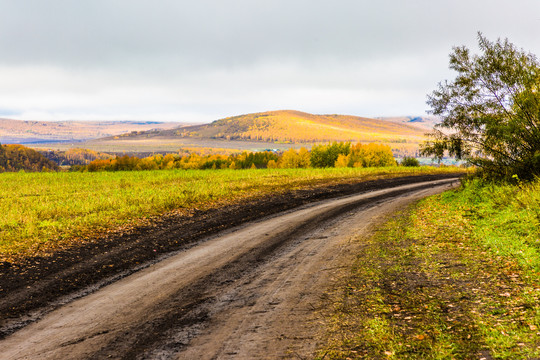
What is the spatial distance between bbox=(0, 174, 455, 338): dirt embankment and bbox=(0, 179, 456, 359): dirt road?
1.22ft

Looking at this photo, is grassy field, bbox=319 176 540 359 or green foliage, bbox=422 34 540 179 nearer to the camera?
grassy field, bbox=319 176 540 359

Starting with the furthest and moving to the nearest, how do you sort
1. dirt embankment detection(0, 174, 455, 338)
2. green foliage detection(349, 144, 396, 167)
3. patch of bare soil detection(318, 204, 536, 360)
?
green foliage detection(349, 144, 396, 167), dirt embankment detection(0, 174, 455, 338), patch of bare soil detection(318, 204, 536, 360)

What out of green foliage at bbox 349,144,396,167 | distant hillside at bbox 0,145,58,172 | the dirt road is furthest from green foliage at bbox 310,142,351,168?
distant hillside at bbox 0,145,58,172

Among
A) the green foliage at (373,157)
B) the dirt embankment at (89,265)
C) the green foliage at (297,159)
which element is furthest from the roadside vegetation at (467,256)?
the green foliage at (297,159)

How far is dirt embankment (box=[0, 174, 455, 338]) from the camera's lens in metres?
5.97

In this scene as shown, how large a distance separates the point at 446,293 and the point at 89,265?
24.6ft

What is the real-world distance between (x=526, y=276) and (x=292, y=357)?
17.3ft

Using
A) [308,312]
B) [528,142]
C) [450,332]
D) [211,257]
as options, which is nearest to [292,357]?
[308,312]

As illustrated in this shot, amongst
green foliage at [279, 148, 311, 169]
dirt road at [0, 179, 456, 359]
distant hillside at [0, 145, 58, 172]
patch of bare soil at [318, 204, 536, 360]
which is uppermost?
green foliage at [279, 148, 311, 169]

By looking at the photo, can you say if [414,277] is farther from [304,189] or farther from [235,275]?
[304,189]

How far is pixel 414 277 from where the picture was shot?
687cm

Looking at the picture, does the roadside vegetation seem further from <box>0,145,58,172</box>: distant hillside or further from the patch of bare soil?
<box>0,145,58,172</box>: distant hillside

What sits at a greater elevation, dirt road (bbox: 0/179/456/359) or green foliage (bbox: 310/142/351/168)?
green foliage (bbox: 310/142/351/168)

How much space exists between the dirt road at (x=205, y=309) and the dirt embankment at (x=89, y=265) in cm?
37
